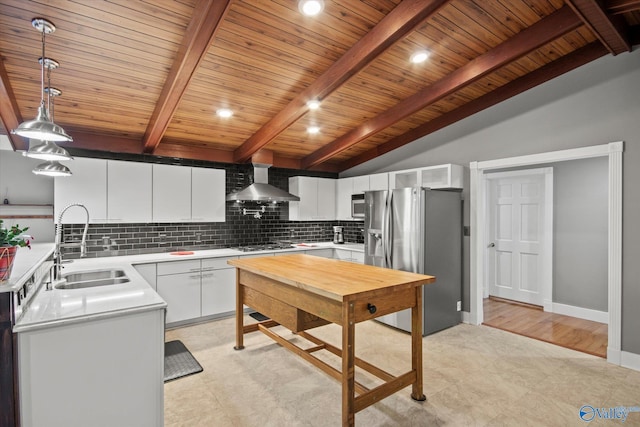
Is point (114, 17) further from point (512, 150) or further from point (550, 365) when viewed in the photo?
point (550, 365)

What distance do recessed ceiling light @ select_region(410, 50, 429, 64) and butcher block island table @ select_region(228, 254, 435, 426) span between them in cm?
213

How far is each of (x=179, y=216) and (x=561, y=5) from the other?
4.67 meters

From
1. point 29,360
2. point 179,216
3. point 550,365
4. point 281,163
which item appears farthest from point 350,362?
point 281,163

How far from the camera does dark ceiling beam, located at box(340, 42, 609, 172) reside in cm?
339

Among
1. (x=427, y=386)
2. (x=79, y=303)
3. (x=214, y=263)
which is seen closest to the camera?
(x=79, y=303)

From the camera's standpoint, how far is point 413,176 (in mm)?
4973

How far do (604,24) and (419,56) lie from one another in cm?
151

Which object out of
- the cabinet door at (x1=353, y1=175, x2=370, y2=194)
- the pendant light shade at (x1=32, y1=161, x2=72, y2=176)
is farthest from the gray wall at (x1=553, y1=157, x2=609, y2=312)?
the pendant light shade at (x1=32, y1=161, x2=72, y2=176)

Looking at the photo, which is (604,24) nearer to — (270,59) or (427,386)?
(270,59)

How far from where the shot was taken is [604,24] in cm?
277

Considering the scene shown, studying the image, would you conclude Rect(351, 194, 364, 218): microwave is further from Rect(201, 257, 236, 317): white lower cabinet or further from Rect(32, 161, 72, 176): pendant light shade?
Rect(32, 161, 72, 176): pendant light shade

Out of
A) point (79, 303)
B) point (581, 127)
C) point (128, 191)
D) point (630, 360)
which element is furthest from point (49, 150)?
point (630, 360)

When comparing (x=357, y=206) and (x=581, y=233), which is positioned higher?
(x=357, y=206)

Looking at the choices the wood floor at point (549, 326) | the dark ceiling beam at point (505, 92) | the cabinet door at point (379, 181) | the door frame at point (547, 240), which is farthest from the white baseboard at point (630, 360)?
the cabinet door at point (379, 181)
